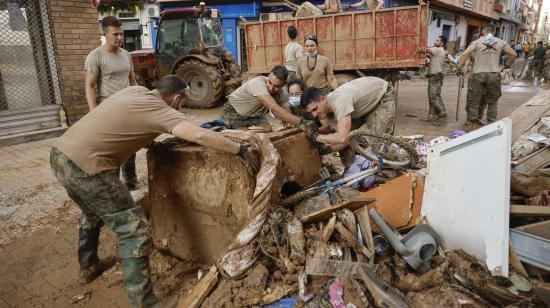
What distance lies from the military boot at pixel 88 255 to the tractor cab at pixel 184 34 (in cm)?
748

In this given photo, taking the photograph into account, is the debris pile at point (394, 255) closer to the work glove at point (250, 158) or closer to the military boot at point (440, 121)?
the work glove at point (250, 158)

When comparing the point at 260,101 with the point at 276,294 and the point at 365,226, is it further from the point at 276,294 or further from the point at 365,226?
the point at 276,294

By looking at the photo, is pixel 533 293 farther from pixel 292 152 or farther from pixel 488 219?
pixel 292 152

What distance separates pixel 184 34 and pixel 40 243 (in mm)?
7392

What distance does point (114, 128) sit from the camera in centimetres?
232

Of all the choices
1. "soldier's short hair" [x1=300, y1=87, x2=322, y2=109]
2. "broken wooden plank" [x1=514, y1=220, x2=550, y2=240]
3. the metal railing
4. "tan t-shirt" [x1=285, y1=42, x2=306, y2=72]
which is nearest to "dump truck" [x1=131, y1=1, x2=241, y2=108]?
"tan t-shirt" [x1=285, y1=42, x2=306, y2=72]

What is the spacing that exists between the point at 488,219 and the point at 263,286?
1366 mm

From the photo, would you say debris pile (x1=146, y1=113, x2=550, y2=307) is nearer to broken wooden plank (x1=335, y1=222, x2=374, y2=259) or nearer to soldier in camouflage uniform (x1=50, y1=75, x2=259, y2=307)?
broken wooden plank (x1=335, y1=222, x2=374, y2=259)

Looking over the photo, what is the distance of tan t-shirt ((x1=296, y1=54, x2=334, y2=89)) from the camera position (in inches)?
233

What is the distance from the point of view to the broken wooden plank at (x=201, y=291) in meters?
2.26

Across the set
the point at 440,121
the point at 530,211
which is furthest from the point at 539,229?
the point at 440,121

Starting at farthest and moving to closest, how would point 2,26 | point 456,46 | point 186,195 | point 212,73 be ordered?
point 456,46 → point 212,73 → point 2,26 → point 186,195

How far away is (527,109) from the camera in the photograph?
170 inches

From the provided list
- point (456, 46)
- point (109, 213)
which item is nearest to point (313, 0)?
point (456, 46)
